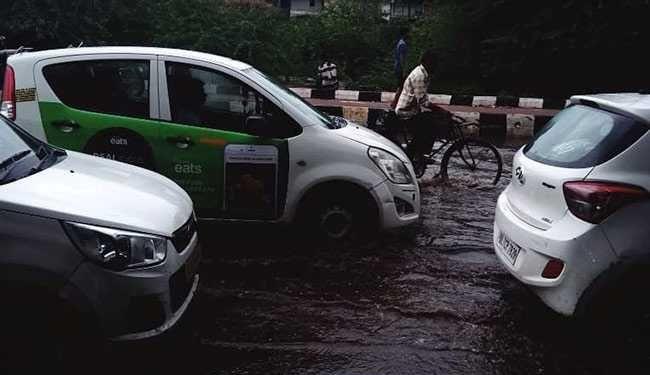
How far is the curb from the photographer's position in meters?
16.3

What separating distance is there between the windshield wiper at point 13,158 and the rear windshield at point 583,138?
10.9 feet

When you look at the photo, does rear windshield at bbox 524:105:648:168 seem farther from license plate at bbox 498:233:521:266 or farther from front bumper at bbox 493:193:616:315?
license plate at bbox 498:233:521:266

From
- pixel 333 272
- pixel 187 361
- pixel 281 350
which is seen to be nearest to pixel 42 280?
pixel 187 361

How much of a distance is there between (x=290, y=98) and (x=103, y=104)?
66.8 inches

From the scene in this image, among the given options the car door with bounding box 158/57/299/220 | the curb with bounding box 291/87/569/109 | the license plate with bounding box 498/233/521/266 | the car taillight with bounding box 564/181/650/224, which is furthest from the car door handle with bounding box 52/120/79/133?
the curb with bounding box 291/87/569/109

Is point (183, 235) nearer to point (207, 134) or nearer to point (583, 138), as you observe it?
point (207, 134)

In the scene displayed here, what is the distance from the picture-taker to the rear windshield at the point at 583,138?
4.07 metres

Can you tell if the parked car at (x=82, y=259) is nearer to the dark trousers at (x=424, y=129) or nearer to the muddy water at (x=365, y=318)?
the muddy water at (x=365, y=318)

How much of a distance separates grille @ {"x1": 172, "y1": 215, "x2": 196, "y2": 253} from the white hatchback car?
2.12 meters

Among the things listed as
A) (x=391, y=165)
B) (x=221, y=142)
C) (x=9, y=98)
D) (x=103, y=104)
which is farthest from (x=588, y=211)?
(x=9, y=98)

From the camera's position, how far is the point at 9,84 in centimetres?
611

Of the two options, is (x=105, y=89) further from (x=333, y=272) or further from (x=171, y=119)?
(x=333, y=272)

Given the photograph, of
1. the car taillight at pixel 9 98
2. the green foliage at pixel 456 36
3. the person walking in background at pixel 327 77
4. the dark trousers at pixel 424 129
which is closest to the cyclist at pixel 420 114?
the dark trousers at pixel 424 129

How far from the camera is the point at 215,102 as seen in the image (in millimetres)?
6117
